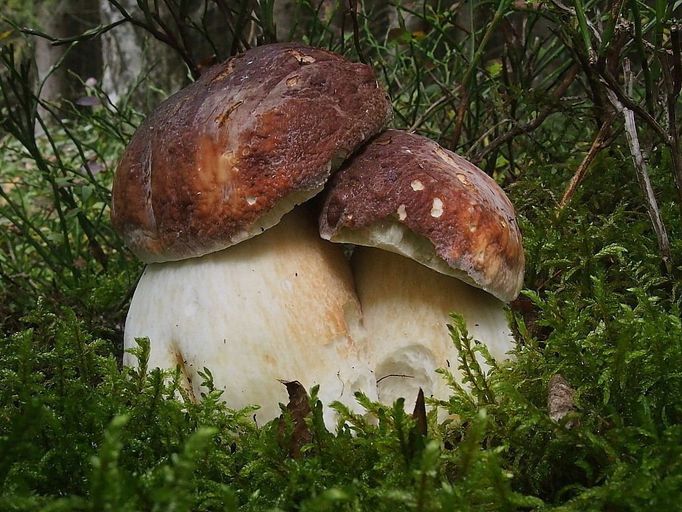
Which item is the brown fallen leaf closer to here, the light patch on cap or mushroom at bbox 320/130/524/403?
mushroom at bbox 320/130/524/403

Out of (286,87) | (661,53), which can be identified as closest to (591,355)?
(661,53)

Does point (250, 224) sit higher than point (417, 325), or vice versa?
point (250, 224)

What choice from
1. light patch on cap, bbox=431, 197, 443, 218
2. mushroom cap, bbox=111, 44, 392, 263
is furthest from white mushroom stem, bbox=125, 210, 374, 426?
light patch on cap, bbox=431, 197, 443, 218

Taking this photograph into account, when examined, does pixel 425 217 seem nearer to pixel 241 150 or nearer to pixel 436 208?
pixel 436 208

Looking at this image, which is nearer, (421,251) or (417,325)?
(421,251)

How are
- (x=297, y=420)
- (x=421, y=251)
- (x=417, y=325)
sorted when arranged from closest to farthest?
(x=297, y=420) → (x=421, y=251) → (x=417, y=325)

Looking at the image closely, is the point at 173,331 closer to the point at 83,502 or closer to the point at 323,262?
the point at 323,262

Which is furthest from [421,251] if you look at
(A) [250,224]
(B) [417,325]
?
(A) [250,224]
